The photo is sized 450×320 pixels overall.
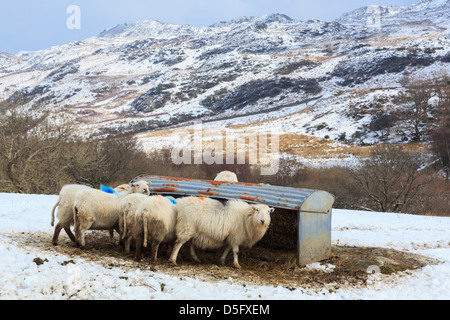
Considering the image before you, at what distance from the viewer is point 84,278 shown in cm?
601

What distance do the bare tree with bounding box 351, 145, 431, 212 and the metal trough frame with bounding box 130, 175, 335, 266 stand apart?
2160 cm

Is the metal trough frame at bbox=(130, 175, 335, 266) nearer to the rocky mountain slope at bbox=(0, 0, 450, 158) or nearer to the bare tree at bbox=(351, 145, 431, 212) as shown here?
the bare tree at bbox=(351, 145, 431, 212)

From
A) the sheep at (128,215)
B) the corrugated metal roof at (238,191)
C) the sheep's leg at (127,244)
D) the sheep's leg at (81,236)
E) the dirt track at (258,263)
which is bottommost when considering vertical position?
the dirt track at (258,263)

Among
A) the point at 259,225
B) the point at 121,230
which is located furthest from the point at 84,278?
the point at 259,225

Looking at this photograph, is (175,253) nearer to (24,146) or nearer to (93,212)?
(93,212)

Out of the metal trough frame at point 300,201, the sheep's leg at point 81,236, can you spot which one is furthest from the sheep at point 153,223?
the metal trough frame at point 300,201

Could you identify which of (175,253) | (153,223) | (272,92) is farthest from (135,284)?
(272,92)

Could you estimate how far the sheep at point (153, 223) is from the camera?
8.16 meters

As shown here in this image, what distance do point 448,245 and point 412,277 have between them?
607 cm

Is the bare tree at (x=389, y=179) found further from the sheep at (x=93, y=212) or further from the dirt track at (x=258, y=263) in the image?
the sheep at (x=93, y=212)

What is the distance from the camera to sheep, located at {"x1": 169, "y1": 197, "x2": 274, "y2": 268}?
856 centimetres

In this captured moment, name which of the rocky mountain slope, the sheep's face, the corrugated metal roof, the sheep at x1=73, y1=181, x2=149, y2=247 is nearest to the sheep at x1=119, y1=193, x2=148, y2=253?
the sheep at x1=73, y1=181, x2=149, y2=247

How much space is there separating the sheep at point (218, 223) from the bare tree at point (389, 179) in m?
23.2
